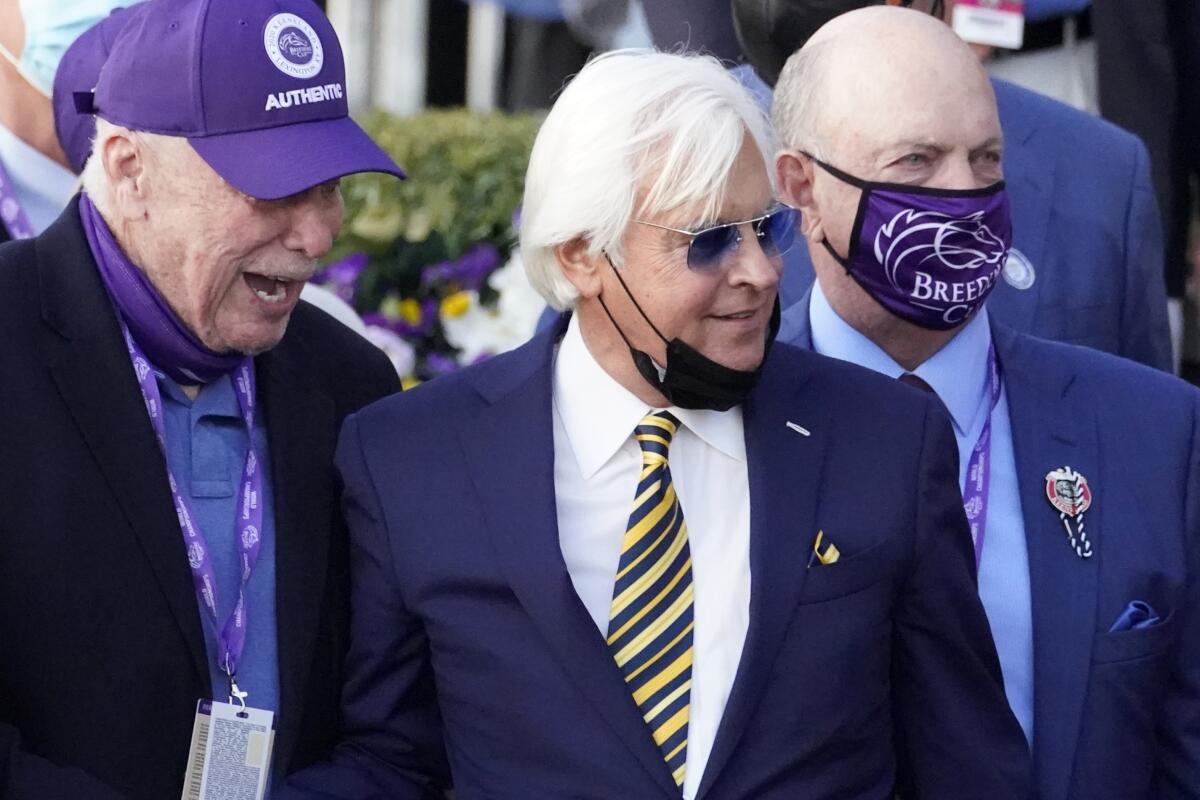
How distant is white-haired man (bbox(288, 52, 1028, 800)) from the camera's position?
313 centimetres

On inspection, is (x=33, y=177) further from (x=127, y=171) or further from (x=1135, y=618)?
(x=1135, y=618)

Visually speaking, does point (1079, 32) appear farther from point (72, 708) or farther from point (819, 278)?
point (72, 708)

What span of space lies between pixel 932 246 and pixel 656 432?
28.7 inches

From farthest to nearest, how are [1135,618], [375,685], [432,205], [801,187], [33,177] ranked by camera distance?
[432,205]
[33,177]
[801,187]
[1135,618]
[375,685]

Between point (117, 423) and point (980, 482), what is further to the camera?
point (980, 482)

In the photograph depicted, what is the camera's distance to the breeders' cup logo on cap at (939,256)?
363 centimetres

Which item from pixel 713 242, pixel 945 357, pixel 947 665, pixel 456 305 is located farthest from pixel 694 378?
pixel 456 305

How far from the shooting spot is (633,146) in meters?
3.21

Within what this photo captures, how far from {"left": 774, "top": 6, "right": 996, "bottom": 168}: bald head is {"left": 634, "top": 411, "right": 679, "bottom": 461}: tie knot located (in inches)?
31.3

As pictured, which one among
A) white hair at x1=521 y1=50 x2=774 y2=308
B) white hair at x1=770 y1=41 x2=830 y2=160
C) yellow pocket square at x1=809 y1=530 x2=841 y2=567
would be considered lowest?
yellow pocket square at x1=809 y1=530 x2=841 y2=567

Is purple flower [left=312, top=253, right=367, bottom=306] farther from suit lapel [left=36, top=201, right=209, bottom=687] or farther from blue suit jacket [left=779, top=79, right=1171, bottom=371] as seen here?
suit lapel [left=36, top=201, right=209, bottom=687]

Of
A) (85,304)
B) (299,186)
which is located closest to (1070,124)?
(299,186)

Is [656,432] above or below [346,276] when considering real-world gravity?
above

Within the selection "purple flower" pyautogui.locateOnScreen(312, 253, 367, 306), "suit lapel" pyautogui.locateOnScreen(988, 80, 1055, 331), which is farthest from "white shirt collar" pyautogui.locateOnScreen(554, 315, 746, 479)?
"purple flower" pyautogui.locateOnScreen(312, 253, 367, 306)
